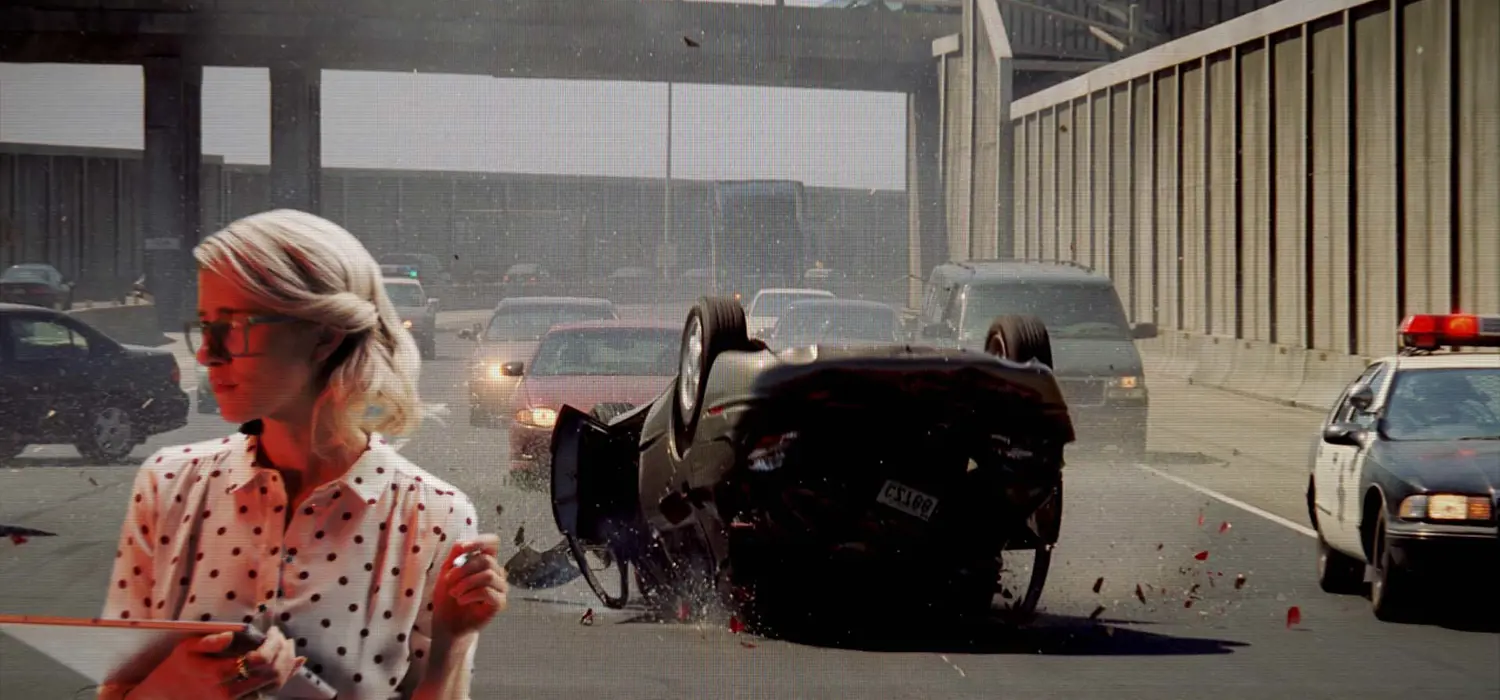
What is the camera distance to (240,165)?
28.0m

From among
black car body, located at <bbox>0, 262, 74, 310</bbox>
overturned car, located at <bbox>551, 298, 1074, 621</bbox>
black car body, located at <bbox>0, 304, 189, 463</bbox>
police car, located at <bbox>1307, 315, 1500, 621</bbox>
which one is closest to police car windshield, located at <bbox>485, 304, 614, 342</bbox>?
black car body, located at <bbox>0, 304, 189, 463</bbox>

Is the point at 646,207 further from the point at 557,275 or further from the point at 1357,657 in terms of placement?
the point at 1357,657

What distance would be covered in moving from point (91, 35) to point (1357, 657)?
761 inches

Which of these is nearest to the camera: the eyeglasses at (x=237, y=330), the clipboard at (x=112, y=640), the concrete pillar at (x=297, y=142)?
the clipboard at (x=112, y=640)

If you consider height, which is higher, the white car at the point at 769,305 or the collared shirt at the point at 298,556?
the white car at the point at 769,305

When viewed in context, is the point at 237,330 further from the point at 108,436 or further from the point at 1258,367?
the point at 1258,367

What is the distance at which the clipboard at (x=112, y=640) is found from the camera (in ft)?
6.49

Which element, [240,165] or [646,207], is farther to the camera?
[240,165]

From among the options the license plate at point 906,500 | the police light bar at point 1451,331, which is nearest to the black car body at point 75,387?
the police light bar at point 1451,331

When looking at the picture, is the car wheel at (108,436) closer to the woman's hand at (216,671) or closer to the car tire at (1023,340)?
the car tire at (1023,340)

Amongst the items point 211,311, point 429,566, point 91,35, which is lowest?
point 429,566

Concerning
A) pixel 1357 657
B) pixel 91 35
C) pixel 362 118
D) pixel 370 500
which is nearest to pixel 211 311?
pixel 370 500

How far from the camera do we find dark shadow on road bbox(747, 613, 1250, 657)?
8469mm

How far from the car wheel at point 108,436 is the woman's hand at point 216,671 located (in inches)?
627
